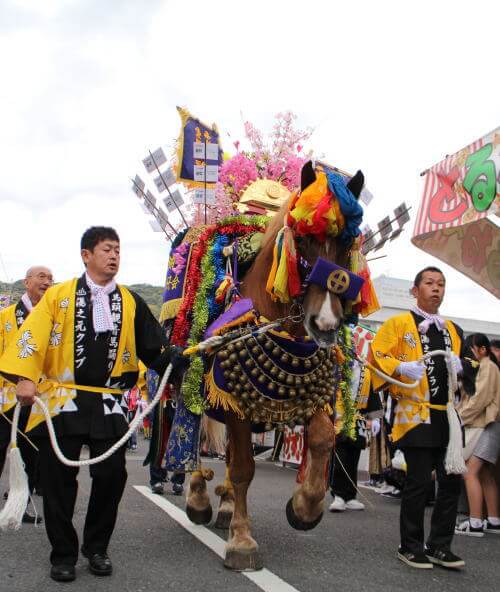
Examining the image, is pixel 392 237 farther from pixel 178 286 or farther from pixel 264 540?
pixel 264 540

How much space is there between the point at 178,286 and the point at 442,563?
8.89ft

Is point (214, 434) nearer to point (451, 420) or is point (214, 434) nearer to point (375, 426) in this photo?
point (451, 420)

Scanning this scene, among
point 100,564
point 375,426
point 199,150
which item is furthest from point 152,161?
point 375,426

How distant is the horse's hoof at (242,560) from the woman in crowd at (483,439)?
107 inches

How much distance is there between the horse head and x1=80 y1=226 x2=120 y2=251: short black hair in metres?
1.13

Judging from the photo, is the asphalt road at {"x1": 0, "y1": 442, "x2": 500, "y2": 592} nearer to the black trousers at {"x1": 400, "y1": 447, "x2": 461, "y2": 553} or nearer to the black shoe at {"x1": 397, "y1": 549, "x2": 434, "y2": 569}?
Result: the black shoe at {"x1": 397, "y1": 549, "x2": 434, "y2": 569}

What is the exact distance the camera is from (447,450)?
444 cm

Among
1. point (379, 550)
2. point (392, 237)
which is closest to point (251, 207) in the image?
point (392, 237)

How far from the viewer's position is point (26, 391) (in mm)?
3631

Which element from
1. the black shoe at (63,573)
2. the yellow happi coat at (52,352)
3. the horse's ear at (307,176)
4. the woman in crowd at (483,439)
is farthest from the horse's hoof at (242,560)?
the woman in crowd at (483,439)

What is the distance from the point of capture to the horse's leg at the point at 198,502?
16.8 ft

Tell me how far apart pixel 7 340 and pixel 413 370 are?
11.1 feet

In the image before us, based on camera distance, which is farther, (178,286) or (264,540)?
(178,286)

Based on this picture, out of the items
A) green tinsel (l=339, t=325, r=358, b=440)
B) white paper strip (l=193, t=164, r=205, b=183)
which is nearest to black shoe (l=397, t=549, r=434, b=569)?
green tinsel (l=339, t=325, r=358, b=440)
